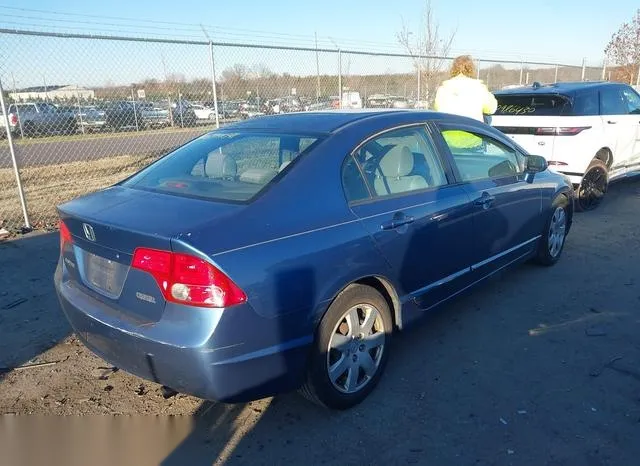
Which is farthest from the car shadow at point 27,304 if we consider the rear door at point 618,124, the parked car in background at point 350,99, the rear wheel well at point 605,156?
the rear door at point 618,124

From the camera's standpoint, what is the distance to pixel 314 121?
3.35 meters

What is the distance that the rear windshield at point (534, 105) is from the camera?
22.6 feet

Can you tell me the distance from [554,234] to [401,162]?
8.35 ft

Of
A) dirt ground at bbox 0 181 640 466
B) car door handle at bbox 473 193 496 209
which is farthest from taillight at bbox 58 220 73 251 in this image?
car door handle at bbox 473 193 496 209

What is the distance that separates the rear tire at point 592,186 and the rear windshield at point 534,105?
3.00ft

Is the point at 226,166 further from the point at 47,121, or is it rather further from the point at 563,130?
the point at 47,121

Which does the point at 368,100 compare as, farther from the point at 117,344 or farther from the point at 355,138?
the point at 117,344

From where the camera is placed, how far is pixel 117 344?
2541 mm

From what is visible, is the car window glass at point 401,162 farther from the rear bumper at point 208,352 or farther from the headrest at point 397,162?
the rear bumper at point 208,352

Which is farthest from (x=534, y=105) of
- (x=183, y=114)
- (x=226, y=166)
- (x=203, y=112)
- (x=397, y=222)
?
(x=183, y=114)

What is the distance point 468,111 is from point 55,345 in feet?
16.8

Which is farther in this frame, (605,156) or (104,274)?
(605,156)

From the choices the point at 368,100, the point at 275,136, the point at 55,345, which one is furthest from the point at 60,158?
the point at 275,136

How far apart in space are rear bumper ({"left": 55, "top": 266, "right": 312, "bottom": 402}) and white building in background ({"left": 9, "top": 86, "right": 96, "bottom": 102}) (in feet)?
24.7
